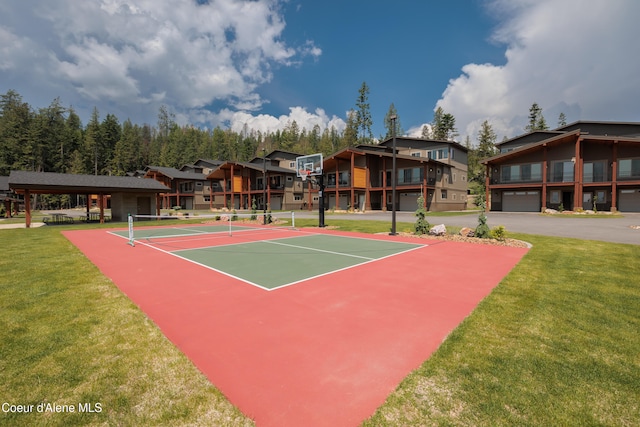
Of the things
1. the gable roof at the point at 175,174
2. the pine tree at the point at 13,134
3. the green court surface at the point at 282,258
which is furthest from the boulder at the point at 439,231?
the pine tree at the point at 13,134

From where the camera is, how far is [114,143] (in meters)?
86.2

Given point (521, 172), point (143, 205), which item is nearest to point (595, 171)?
point (521, 172)

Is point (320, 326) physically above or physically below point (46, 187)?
below

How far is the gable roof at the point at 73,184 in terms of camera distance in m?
23.9

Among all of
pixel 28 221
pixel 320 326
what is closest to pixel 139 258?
pixel 320 326

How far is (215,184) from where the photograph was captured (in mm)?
60781

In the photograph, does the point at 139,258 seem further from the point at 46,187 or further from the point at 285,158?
the point at 285,158

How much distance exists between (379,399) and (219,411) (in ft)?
5.18

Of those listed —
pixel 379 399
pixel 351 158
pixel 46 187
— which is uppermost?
pixel 351 158

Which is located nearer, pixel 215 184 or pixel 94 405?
pixel 94 405

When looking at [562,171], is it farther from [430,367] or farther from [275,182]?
[430,367]

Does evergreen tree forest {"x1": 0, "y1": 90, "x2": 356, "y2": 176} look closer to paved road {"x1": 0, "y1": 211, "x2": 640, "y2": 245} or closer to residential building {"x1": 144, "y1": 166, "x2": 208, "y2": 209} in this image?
residential building {"x1": 144, "y1": 166, "x2": 208, "y2": 209}

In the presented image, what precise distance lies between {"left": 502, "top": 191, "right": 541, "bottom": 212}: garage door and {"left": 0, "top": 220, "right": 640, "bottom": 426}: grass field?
122 ft

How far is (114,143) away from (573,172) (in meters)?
106
